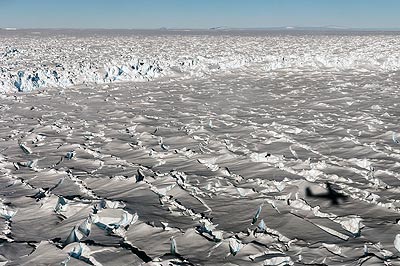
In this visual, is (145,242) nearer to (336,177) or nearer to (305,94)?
(336,177)

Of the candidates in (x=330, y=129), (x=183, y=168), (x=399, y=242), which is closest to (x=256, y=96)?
(x=330, y=129)

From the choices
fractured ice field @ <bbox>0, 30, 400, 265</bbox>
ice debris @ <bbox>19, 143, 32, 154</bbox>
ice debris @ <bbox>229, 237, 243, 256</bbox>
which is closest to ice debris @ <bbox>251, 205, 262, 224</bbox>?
fractured ice field @ <bbox>0, 30, 400, 265</bbox>

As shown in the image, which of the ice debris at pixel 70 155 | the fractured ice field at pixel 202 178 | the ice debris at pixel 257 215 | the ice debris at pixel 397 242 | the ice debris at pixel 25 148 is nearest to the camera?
the ice debris at pixel 397 242

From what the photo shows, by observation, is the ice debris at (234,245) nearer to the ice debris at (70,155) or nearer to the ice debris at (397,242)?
the ice debris at (397,242)

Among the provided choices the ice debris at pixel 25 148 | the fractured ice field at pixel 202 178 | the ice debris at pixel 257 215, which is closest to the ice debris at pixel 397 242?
the fractured ice field at pixel 202 178

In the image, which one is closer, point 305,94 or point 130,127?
point 130,127

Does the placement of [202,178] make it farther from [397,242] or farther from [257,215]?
[397,242]

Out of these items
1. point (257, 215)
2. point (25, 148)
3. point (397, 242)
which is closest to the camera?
point (397, 242)

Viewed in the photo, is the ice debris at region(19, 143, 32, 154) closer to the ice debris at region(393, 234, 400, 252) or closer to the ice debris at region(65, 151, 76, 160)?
the ice debris at region(65, 151, 76, 160)

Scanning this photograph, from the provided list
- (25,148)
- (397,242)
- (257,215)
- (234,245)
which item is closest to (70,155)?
(25,148)
